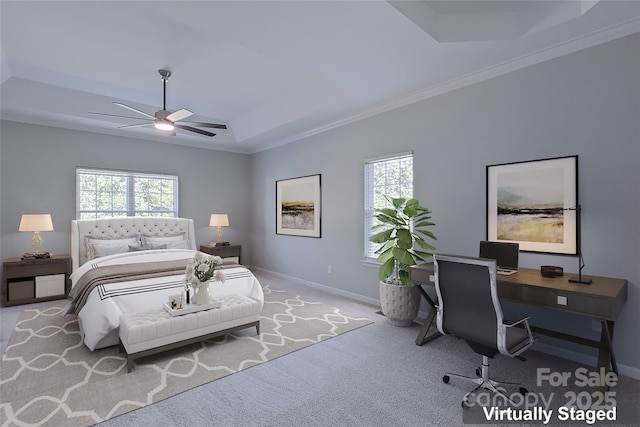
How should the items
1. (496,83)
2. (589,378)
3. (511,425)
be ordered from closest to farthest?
(511,425)
(589,378)
(496,83)

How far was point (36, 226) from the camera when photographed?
462 cm

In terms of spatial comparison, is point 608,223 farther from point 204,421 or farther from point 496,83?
point 204,421

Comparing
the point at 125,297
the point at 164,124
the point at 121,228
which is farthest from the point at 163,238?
the point at 125,297

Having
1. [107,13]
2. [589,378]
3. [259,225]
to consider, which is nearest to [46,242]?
[259,225]

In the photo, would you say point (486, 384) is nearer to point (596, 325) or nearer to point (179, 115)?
point (596, 325)

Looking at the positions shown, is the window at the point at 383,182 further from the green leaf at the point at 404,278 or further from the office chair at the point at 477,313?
the office chair at the point at 477,313

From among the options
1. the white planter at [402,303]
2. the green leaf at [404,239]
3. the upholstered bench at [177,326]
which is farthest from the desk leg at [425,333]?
the upholstered bench at [177,326]

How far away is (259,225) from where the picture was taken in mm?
7152

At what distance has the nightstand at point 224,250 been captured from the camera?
20.6ft

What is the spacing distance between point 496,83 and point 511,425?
3101 mm

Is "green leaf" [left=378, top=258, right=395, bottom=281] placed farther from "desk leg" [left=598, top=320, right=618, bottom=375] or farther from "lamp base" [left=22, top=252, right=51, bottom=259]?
"lamp base" [left=22, top=252, right=51, bottom=259]

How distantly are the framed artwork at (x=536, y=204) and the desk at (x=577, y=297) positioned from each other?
14.7 inches

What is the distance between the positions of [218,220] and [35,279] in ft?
9.41

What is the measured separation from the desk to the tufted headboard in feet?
17.5
